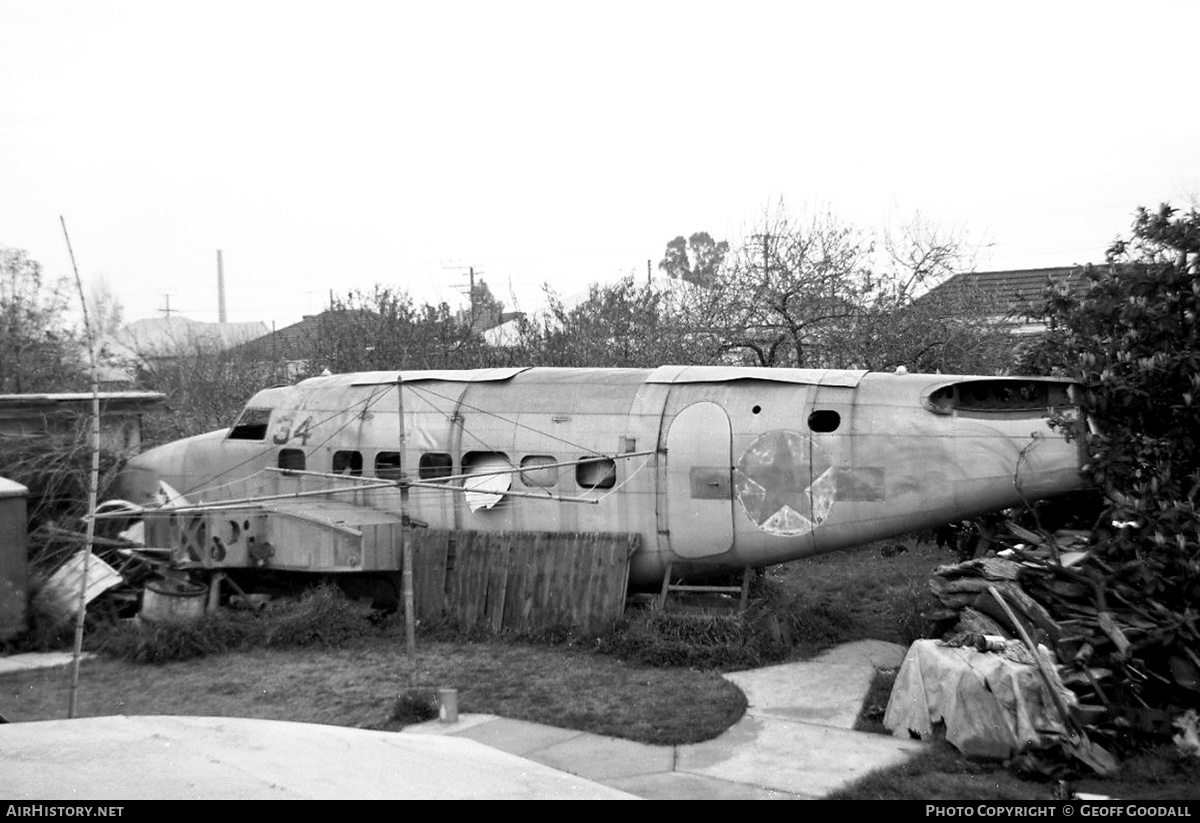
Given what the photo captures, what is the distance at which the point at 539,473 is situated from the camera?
15.3m

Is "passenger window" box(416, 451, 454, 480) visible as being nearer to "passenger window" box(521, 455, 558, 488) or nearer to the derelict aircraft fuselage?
the derelict aircraft fuselage

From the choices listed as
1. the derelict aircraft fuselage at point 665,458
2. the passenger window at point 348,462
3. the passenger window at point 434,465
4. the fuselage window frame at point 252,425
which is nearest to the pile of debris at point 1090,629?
the derelict aircraft fuselage at point 665,458

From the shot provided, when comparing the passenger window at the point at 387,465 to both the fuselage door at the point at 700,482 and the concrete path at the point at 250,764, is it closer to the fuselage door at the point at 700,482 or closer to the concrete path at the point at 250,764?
the fuselage door at the point at 700,482

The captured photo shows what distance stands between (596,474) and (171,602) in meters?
6.28

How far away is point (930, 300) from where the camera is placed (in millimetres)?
25078

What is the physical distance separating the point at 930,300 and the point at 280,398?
14.8m

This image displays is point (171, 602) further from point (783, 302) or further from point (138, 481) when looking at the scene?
point (783, 302)

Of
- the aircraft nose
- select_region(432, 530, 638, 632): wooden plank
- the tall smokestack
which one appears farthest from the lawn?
the tall smokestack

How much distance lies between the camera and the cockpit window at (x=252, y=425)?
1808cm

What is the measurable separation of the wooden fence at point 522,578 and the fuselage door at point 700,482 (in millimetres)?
695

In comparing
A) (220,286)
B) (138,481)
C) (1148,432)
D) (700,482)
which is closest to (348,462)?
(138,481)

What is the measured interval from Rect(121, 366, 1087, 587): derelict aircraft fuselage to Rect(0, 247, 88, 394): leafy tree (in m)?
17.5

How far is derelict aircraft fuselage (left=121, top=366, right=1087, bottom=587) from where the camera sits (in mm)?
12992
